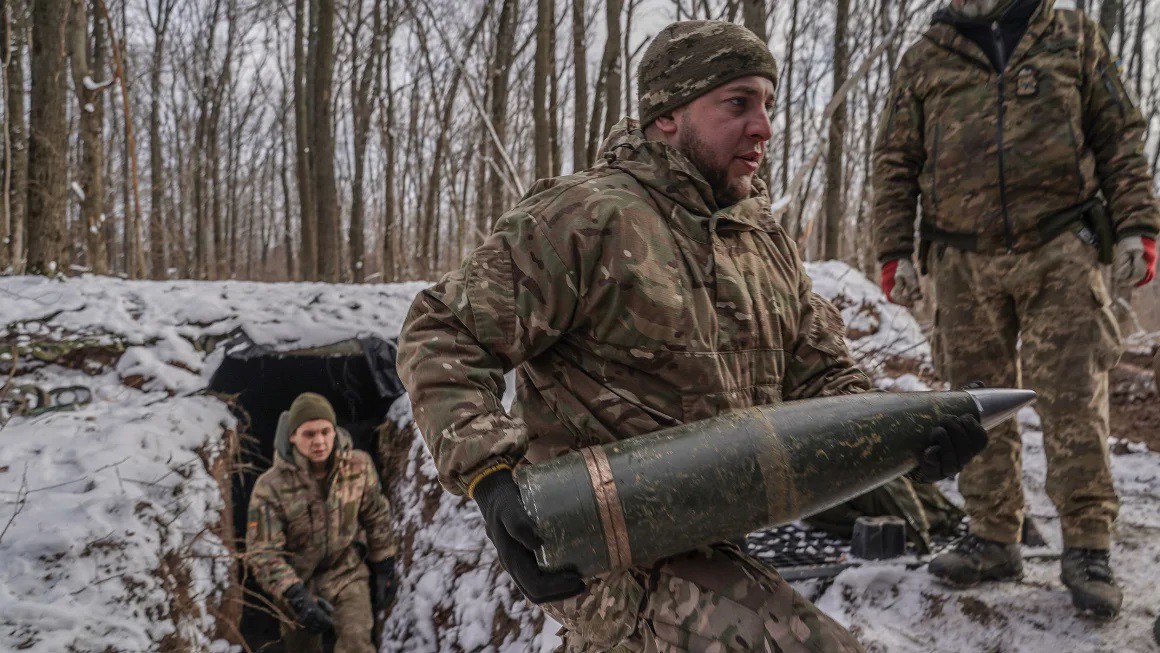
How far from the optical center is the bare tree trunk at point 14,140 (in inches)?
353

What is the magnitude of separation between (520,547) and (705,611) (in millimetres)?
471

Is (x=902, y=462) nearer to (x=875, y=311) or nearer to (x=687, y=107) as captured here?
(x=687, y=107)

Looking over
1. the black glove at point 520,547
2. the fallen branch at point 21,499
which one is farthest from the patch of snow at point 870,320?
the fallen branch at point 21,499

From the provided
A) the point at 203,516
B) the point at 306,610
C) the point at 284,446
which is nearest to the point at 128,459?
the point at 203,516

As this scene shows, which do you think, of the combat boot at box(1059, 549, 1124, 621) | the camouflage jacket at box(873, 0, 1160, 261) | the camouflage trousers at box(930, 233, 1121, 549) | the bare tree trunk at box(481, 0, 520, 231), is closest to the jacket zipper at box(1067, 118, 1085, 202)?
the camouflage jacket at box(873, 0, 1160, 261)

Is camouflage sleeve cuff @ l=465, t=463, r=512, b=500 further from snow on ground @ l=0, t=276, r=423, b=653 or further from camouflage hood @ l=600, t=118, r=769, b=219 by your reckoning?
snow on ground @ l=0, t=276, r=423, b=653

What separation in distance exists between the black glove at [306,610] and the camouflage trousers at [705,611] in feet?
12.9

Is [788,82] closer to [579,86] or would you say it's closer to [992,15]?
[579,86]

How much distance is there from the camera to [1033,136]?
2840 mm

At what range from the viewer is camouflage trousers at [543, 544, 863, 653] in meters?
1.65

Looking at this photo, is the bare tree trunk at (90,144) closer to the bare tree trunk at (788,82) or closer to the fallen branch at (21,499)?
the fallen branch at (21,499)

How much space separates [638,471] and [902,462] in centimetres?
73

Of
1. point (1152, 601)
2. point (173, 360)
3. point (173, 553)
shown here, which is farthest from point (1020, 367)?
point (173, 360)

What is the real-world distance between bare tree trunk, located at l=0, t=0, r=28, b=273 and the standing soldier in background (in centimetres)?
973
